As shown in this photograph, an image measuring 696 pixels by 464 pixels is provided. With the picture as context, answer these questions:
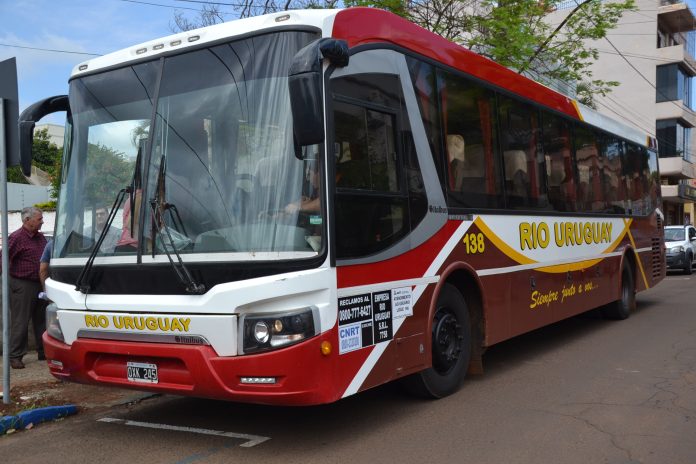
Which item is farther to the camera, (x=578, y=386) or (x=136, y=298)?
(x=578, y=386)

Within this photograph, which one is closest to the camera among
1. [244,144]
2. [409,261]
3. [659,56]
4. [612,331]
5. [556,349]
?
[244,144]

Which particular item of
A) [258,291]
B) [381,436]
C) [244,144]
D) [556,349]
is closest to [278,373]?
[258,291]

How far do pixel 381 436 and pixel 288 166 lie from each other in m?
2.19

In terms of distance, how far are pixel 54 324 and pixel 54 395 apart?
1.77 metres

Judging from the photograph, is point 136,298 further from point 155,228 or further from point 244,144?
point 244,144

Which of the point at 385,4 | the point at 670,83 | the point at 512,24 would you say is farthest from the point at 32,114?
the point at 670,83

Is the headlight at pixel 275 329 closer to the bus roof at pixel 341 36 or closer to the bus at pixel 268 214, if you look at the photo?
the bus at pixel 268 214

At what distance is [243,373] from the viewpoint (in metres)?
4.59

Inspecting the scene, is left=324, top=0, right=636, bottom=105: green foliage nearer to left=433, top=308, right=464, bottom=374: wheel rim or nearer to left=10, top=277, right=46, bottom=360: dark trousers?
left=433, top=308, right=464, bottom=374: wheel rim

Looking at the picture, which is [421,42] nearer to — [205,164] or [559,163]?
[205,164]

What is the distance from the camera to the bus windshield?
4.73 meters

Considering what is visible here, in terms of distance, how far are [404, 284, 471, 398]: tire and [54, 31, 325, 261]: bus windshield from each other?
199cm

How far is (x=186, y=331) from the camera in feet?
15.6

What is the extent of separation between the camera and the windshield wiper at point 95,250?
5.24 meters
